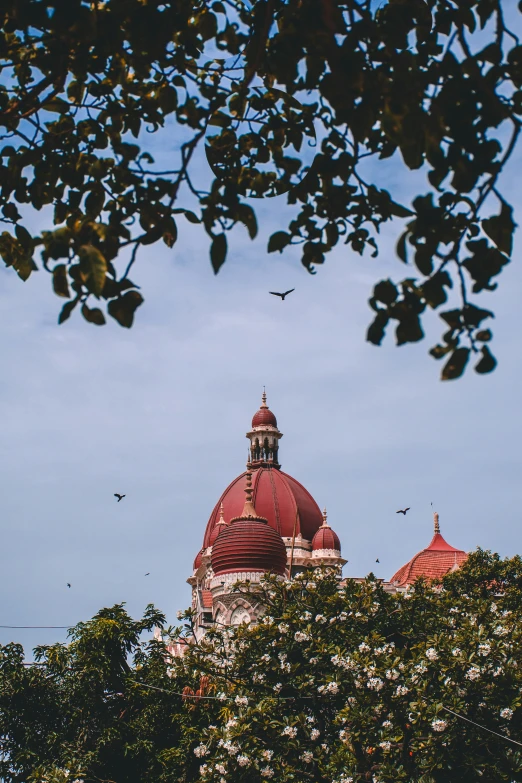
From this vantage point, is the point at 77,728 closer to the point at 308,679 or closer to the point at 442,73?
the point at 308,679

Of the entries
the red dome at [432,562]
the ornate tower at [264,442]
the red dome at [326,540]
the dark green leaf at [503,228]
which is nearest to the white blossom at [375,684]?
the dark green leaf at [503,228]

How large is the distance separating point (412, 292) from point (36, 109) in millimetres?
3067

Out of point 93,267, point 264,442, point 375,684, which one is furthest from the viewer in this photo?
point 264,442

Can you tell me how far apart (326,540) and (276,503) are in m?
3.76

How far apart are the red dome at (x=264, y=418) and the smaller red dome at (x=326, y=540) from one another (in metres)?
9.39

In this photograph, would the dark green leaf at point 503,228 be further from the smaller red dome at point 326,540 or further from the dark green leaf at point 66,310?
the smaller red dome at point 326,540

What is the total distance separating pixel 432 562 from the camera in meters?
44.8

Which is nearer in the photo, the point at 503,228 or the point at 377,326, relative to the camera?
the point at 377,326

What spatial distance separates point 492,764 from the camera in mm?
14133

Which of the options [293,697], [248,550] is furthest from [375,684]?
[248,550]

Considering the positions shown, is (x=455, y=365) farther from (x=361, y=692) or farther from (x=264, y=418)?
(x=264, y=418)

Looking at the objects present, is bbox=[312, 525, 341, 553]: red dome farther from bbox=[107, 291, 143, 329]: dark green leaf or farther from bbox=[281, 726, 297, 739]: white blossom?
bbox=[107, 291, 143, 329]: dark green leaf

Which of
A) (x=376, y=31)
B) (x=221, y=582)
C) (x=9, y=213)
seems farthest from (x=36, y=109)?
(x=221, y=582)

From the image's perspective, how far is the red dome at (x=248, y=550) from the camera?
31109 mm
